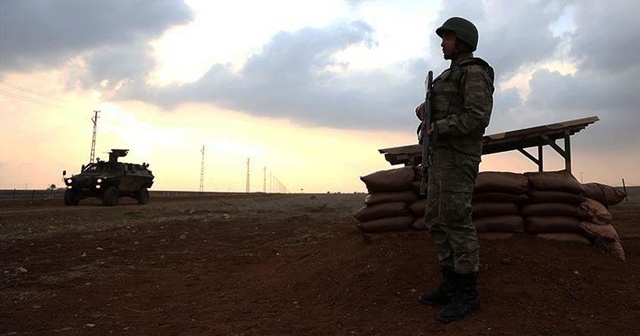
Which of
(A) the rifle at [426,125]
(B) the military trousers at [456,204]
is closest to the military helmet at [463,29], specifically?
(A) the rifle at [426,125]

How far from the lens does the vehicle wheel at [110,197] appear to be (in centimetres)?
1764

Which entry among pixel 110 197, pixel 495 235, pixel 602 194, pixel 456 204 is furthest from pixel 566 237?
pixel 110 197

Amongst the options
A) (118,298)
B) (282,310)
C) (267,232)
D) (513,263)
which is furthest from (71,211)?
(513,263)

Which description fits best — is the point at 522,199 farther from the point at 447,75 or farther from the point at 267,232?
the point at 267,232

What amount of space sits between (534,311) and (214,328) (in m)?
2.16

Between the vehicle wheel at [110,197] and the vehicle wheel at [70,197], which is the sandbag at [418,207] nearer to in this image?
the vehicle wheel at [110,197]

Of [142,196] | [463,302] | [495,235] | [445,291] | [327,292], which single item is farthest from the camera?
[142,196]

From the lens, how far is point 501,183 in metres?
4.69

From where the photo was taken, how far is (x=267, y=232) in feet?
33.3

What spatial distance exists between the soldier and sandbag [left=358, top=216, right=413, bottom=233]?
146 centimetres

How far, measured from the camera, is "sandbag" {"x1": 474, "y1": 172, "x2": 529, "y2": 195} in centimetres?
468

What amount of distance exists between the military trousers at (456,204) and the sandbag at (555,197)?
180 cm

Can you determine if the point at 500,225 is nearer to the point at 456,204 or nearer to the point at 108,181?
the point at 456,204

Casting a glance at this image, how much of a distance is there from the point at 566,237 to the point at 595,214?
0.39 meters
